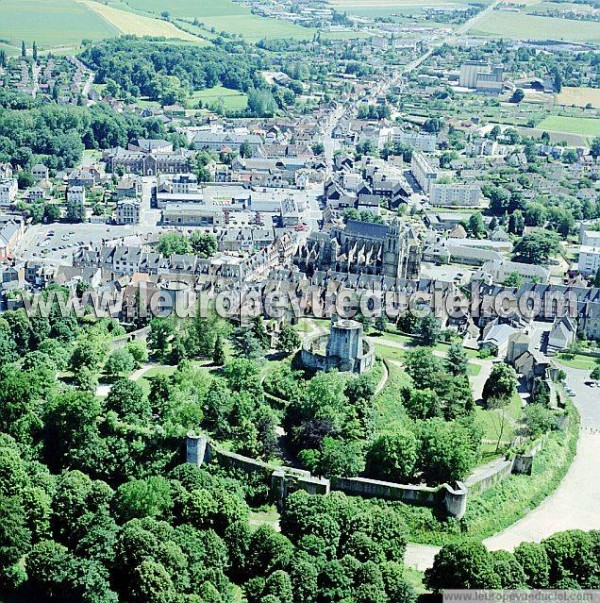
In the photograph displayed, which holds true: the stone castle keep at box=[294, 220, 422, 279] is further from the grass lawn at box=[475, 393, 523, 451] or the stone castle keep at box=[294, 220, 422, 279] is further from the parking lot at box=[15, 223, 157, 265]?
the grass lawn at box=[475, 393, 523, 451]

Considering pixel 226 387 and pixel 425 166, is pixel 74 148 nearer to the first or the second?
pixel 425 166

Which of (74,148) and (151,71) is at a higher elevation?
(151,71)

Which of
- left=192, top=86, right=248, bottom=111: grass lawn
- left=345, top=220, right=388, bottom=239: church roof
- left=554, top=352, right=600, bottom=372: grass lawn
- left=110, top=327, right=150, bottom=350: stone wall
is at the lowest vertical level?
left=554, top=352, right=600, bottom=372: grass lawn

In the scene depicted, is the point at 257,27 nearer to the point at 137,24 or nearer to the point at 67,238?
A: the point at 137,24

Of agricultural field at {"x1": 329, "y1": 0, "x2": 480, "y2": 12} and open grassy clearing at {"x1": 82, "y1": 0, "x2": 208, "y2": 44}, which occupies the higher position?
agricultural field at {"x1": 329, "y1": 0, "x2": 480, "y2": 12}

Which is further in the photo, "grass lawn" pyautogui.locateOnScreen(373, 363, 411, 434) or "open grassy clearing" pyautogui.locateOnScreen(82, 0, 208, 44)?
"open grassy clearing" pyautogui.locateOnScreen(82, 0, 208, 44)

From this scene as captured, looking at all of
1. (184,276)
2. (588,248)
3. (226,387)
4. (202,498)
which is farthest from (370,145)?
(202,498)

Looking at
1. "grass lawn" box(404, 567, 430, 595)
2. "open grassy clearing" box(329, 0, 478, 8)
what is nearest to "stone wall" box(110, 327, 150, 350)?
"grass lawn" box(404, 567, 430, 595)
